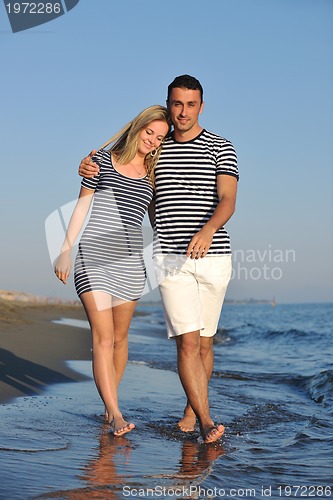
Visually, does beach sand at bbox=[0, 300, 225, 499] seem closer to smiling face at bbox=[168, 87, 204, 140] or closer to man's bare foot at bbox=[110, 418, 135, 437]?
man's bare foot at bbox=[110, 418, 135, 437]

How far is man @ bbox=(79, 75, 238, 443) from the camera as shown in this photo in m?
4.37

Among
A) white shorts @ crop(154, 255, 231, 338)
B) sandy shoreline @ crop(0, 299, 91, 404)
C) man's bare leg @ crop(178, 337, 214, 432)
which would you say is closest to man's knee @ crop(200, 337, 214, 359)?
man's bare leg @ crop(178, 337, 214, 432)

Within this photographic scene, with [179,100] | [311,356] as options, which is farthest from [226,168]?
[311,356]

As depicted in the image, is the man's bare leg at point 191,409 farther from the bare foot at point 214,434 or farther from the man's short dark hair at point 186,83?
the man's short dark hair at point 186,83

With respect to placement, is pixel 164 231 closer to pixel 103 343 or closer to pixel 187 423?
pixel 103 343

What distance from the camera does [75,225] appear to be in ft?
15.1

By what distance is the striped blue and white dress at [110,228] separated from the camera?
4547mm

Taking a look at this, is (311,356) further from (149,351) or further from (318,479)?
(318,479)

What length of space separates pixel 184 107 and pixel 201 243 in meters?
0.89

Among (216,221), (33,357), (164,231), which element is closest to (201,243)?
(216,221)

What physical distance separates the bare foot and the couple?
23 mm

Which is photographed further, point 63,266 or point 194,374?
point 63,266

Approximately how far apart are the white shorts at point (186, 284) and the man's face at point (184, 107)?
0.85 meters

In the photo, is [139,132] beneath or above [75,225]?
above
